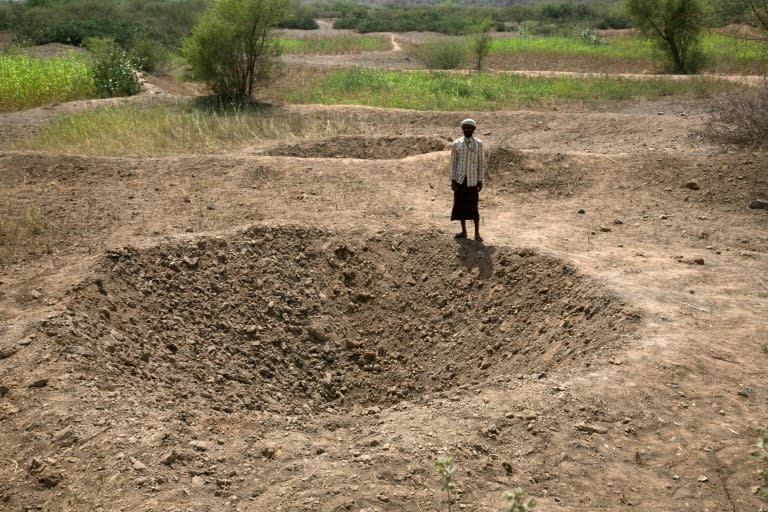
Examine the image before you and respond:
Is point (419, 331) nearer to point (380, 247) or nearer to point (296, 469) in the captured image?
point (380, 247)

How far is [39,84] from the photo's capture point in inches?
661

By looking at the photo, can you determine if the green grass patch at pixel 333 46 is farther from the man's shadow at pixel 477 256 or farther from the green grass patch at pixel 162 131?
the man's shadow at pixel 477 256

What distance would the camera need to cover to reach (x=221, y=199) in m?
8.59

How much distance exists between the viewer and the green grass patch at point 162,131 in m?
11.2

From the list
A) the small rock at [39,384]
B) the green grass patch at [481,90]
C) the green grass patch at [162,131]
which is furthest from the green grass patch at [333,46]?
the small rock at [39,384]

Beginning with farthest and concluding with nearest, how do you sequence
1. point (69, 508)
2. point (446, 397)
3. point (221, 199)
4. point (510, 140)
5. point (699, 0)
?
point (699, 0) → point (510, 140) → point (221, 199) → point (446, 397) → point (69, 508)

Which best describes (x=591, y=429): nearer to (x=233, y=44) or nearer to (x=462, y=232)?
(x=462, y=232)

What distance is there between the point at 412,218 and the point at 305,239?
51.0 inches

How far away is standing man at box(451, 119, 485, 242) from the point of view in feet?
22.4

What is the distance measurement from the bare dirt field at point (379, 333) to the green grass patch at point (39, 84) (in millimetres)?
7183

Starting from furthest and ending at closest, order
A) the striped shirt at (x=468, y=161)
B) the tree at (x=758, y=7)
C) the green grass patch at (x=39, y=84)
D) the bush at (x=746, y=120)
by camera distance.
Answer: the green grass patch at (x=39, y=84) → the bush at (x=746, y=120) → the tree at (x=758, y=7) → the striped shirt at (x=468, y=161)

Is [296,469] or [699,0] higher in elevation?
[699,0]

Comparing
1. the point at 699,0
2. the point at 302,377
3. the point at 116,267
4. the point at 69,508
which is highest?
the point at 699,0

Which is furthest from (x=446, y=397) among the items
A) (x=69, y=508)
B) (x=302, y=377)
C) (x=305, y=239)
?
(x=305, y=239)
